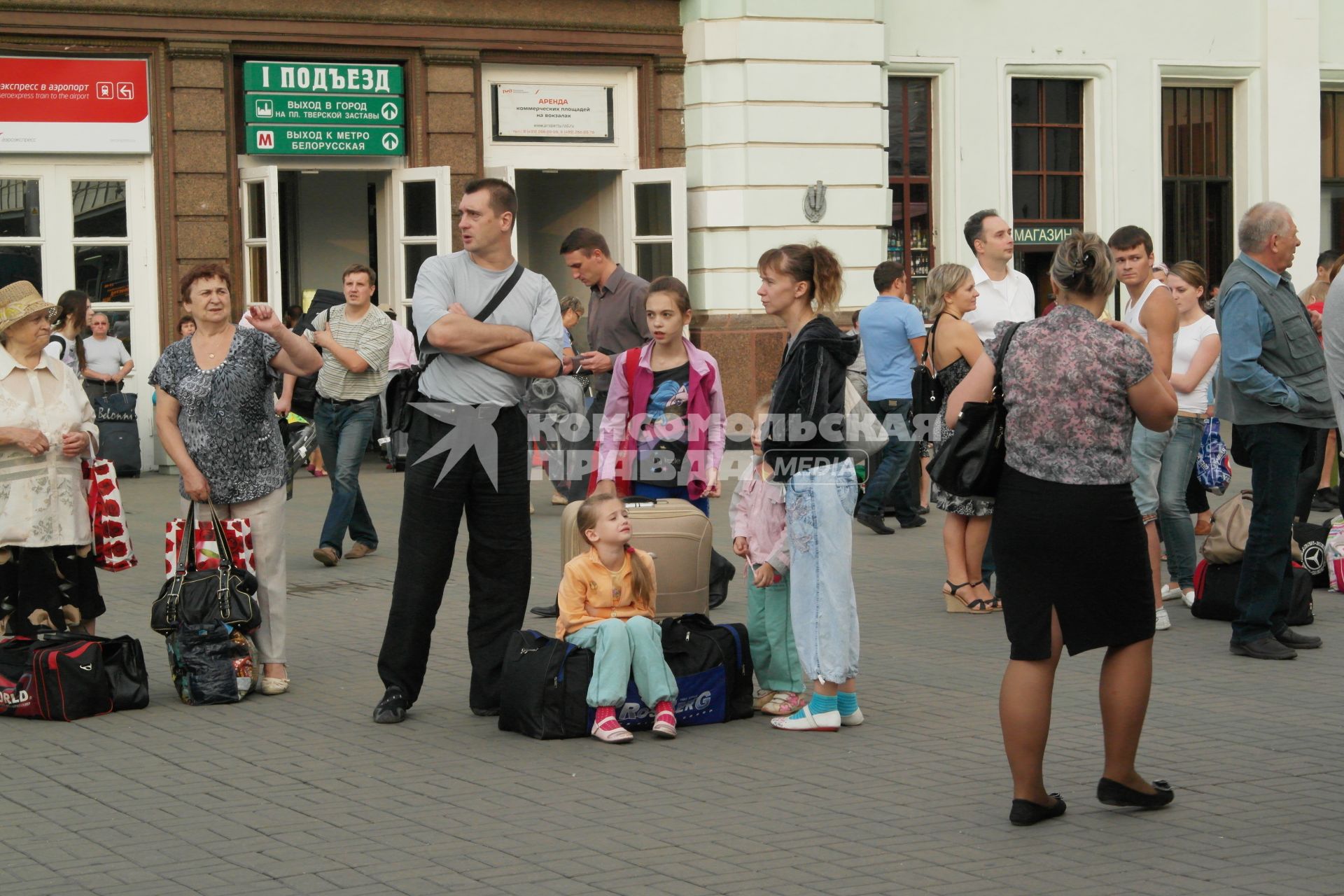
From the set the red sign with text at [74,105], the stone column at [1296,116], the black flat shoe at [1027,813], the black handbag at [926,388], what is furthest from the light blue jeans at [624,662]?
the stone column at [1296,116]

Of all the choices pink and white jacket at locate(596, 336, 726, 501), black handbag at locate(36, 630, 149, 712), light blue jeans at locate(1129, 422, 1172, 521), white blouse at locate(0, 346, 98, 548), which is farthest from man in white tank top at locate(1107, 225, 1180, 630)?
white blouse at locate(0, 346, 98, 548)

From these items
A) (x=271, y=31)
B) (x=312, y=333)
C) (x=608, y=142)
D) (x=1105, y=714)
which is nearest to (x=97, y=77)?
(x=271, y=31)

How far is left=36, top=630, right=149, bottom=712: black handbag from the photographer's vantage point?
7379 mm

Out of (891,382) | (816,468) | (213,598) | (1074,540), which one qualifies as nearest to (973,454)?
(1074,540)

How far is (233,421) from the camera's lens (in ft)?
25.2

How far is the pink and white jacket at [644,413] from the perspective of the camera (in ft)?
26.5

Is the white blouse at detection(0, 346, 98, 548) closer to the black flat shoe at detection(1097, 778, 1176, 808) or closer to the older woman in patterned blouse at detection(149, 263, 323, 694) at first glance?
the older woman in patterned blouse at detection(149, 263, 323, 694)

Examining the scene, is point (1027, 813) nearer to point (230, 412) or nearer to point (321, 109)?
point (230, 412)

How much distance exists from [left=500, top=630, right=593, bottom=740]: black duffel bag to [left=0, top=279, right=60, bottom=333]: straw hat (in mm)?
2658

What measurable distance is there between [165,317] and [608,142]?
5.05 meters

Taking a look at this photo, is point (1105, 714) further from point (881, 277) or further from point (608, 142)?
point (608, 142)

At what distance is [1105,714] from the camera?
18.4 ft

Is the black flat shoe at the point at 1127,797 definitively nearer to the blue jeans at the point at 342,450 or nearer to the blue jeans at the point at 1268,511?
the blue jeans at the point at 1268,511

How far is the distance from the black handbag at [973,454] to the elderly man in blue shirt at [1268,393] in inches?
109
